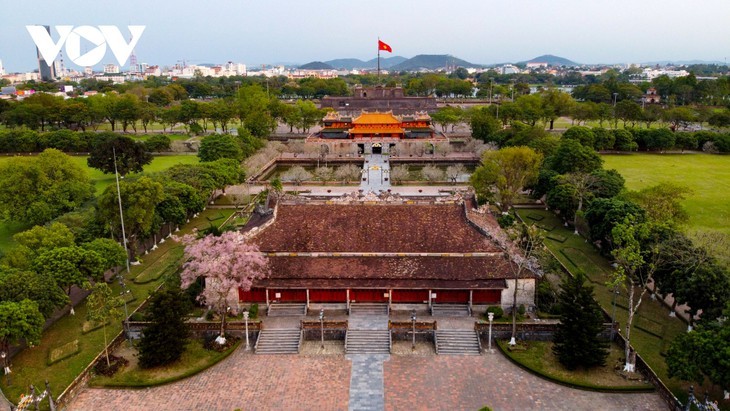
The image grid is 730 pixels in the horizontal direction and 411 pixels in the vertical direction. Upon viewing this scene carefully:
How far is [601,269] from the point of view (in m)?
37.8

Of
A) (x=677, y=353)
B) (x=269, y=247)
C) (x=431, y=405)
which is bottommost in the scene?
(x=431, y=405)

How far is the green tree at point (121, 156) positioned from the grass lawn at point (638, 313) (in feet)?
143

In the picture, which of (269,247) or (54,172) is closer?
(269,247)

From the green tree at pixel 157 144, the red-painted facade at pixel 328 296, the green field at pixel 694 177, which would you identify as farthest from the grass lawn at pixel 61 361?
the green tree at pixel 157 144

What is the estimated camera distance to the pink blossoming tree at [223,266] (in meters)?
27.7

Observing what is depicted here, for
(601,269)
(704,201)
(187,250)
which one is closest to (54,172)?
(187,250)

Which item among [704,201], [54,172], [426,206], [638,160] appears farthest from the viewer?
[638,160]

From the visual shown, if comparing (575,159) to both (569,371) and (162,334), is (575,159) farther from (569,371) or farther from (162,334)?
(162,334)

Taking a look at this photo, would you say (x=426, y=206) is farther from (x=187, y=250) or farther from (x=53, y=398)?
(x=53, y=398)

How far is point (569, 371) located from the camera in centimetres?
2570

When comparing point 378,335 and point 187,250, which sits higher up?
point 187,250

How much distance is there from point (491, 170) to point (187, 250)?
31.0 metres

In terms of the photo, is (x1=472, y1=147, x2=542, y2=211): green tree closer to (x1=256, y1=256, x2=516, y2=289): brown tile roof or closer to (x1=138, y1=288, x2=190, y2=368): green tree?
(x1=256, y1=256, x2=516, y2=289): brown tile roof

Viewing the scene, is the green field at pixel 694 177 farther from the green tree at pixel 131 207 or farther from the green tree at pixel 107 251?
the green tree at pixel 107 251
